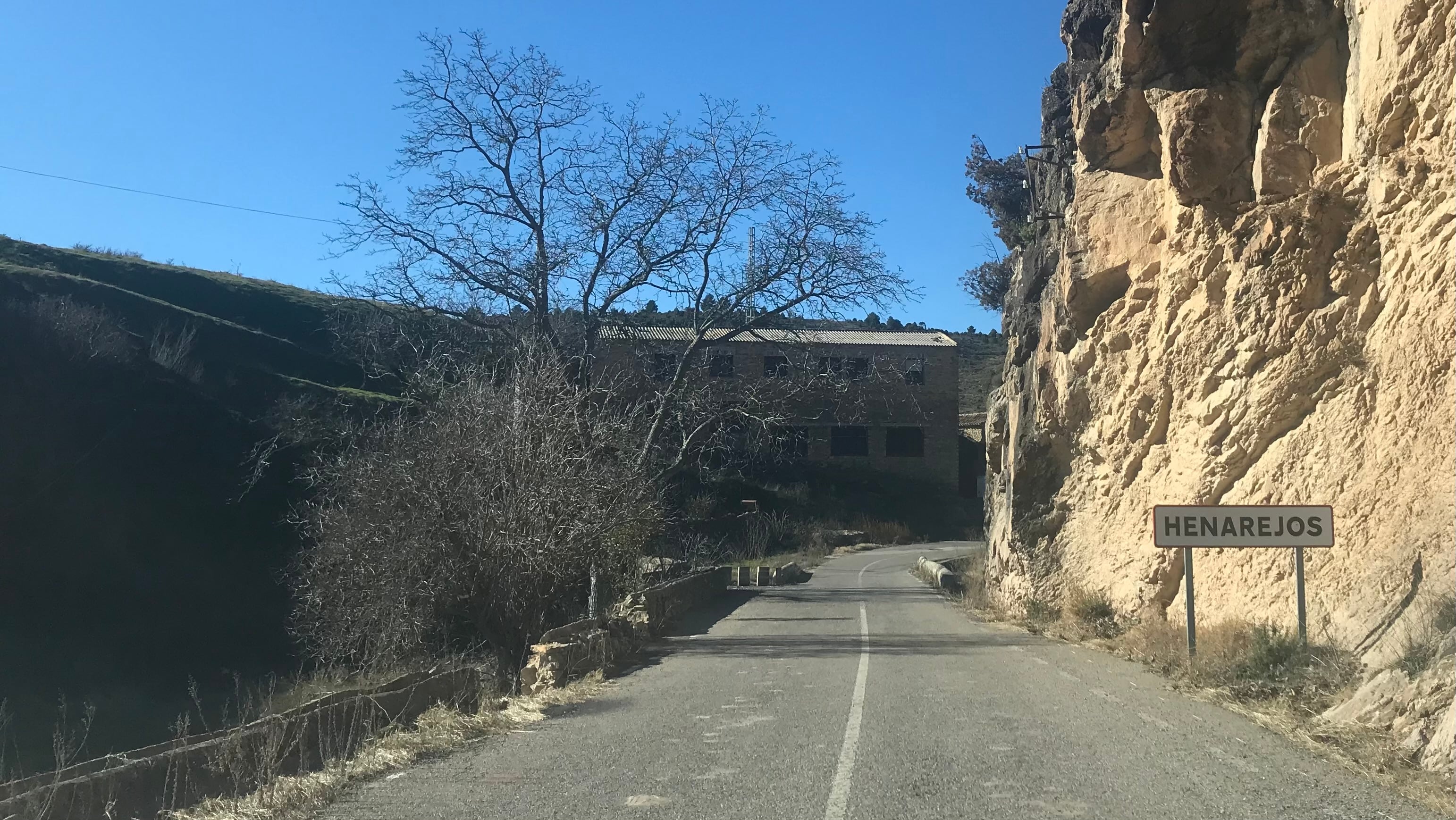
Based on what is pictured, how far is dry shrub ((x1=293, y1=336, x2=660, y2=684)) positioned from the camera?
53.5 feet

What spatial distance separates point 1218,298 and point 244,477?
27.4 meters

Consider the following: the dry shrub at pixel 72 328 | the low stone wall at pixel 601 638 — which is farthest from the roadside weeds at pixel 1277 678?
the dry shrub at pixel 72 328

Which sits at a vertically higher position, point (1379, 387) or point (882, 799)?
point (1379, 387)

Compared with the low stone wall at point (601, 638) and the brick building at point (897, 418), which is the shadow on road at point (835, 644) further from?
the brick building at point (897, 418)

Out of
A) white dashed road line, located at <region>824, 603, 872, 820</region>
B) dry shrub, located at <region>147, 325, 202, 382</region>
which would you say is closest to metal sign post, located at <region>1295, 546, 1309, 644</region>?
white dashed road line, located at <region>824, 603, 872, 820</region>

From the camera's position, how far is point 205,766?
Result: 22.3 feet

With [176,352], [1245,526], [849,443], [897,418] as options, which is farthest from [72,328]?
[897,418]

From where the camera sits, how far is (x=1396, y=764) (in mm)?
6832

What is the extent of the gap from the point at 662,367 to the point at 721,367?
249 cm

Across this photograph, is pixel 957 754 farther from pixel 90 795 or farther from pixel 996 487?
pixel 996 487

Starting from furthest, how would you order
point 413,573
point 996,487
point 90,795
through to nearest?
point 996,487 < point 413,573 < point 90,795

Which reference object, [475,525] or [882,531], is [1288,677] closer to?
[475,525]

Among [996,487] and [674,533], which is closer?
[996,487]

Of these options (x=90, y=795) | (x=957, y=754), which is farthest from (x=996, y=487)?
(x=90, y=795)
